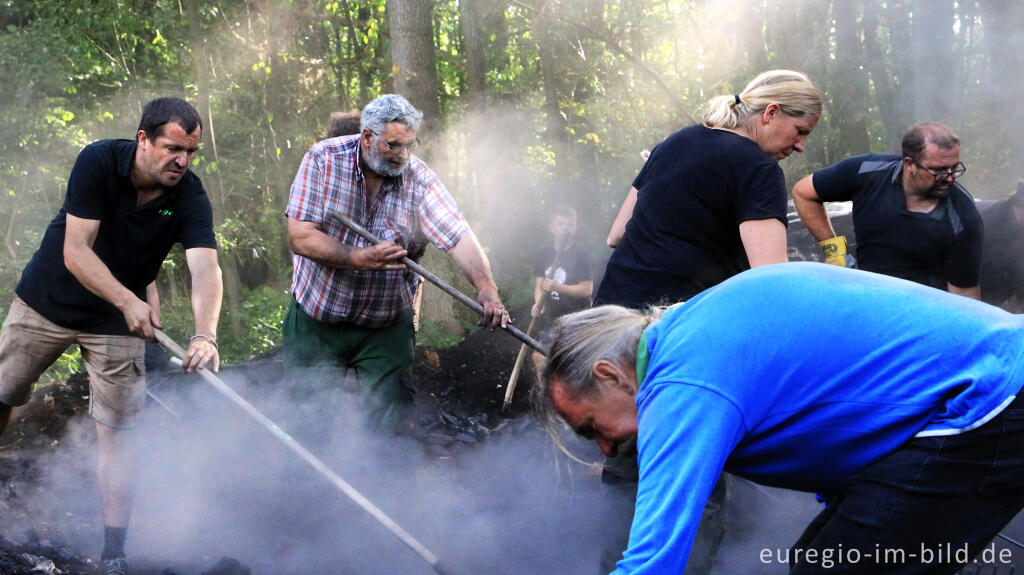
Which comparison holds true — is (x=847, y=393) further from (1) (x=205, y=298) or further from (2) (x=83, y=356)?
(2) (x=83, y=356)

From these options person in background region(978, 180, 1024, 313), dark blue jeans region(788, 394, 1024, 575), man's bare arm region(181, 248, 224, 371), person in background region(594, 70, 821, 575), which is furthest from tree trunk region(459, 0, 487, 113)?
dark blue jeans region(788, 394, 1024, 575)

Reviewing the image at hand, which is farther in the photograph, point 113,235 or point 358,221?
point 358,221

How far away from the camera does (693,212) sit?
312cm

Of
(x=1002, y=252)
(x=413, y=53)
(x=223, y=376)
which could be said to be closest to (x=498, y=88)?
(x=413, y=53)

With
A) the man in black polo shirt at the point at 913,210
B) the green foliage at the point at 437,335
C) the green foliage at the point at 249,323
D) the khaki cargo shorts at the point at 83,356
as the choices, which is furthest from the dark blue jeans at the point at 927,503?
the green foliage at the point at 249,323

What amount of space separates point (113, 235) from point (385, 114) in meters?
1.34

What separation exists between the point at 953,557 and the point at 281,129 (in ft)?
40.3

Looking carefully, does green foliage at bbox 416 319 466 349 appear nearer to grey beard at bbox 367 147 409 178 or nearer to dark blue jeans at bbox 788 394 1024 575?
grey beard at bbox 367 147 409 178

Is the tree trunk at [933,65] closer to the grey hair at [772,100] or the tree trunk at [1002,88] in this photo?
the tree trunk at [1002,88]

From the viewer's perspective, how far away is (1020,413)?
1709 millimetres

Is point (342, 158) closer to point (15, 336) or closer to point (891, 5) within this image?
point (15, 336)

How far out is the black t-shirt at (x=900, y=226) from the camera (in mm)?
4082

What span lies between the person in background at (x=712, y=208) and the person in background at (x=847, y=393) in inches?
45.1

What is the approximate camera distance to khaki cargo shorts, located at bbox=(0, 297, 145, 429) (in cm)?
378
